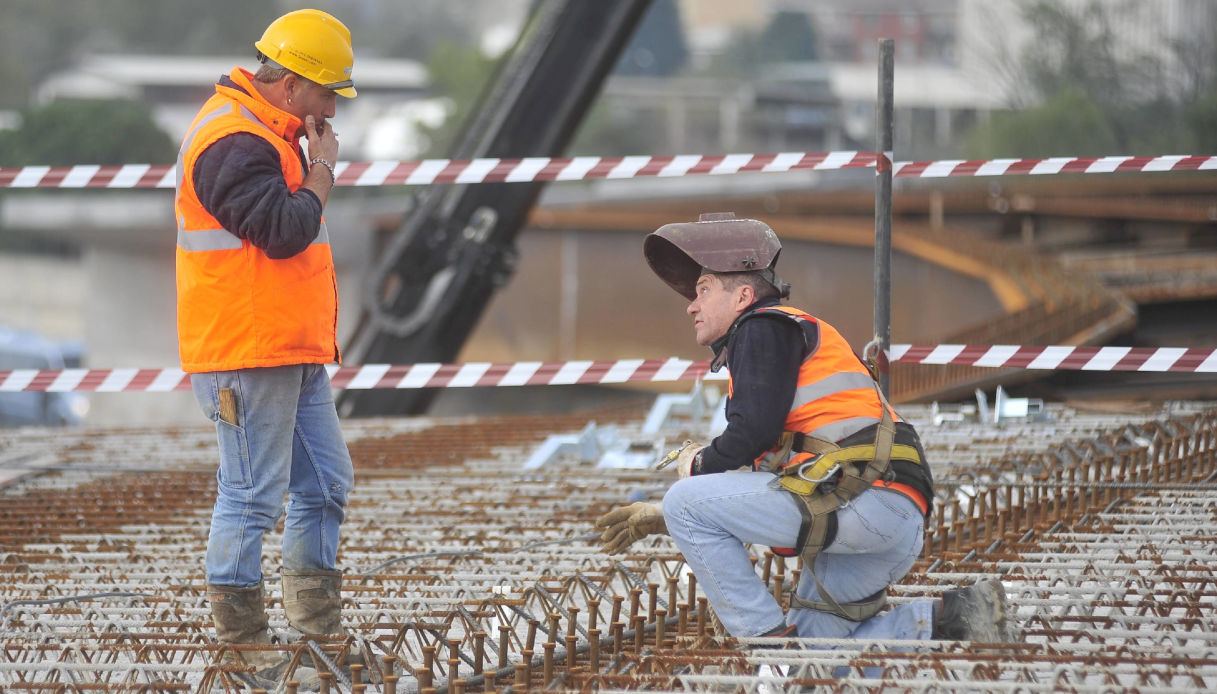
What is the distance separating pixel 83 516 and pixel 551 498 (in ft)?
7.18

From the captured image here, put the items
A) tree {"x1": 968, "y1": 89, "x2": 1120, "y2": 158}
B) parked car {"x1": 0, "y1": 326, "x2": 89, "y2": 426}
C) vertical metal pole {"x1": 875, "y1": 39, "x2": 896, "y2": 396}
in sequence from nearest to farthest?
vertical metal pole {"x1": 875, "y1": 39, "x2": 896, "y2": 396}
parked car {"x1": 0, "y1": 326, "x2": 89, "y2": 426}
tree {"x1": 968, "y1": 89, "x2": 1120, "y2": 158}

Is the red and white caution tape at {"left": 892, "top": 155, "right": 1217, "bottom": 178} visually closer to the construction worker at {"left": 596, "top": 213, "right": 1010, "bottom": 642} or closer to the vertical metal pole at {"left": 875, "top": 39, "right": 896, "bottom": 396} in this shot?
A: the vertical metal pole at {"left": 875, "top": 39, "right": 896, "bottom": 396}

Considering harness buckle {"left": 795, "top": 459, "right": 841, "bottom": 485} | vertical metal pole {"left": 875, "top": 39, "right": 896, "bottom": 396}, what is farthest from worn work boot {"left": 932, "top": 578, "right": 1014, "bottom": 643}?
vertical metal pole {"left": 875, "top": 39, "right": 896, "bottom": 396}

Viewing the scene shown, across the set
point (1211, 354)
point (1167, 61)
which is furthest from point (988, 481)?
point (1167, 61)

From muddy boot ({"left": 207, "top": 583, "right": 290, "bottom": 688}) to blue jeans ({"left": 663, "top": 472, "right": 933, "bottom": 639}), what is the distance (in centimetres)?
120

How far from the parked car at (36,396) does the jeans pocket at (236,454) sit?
62.2 feet

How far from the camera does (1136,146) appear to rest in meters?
39.6

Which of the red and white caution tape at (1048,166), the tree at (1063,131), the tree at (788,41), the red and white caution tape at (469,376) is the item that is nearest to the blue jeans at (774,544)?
the red and white caution tape at (469,376)

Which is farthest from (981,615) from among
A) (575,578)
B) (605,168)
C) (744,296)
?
(605,168)

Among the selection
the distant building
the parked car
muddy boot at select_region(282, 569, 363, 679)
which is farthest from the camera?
the distant building

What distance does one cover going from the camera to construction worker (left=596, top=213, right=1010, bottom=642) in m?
3.70

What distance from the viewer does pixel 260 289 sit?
3.87 metres

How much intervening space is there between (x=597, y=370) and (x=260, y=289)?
256 centimetres

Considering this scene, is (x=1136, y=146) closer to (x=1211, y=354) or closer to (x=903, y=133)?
(x=903, y=133)
